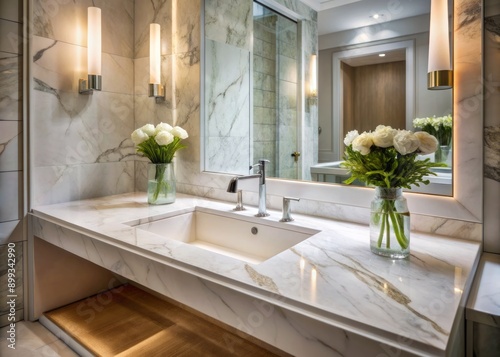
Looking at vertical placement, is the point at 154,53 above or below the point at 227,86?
above

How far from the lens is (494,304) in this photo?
0.79 meters

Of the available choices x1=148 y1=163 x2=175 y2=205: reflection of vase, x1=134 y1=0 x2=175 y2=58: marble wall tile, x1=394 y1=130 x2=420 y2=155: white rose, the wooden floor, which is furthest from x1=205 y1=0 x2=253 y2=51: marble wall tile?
the wooden floor

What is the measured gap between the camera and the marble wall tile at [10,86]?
1496 mm

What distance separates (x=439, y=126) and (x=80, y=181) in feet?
5.64

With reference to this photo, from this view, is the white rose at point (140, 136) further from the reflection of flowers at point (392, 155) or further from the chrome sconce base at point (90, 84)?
the reflection of flowers at point (392, 155)

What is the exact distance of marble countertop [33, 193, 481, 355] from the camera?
2.03 feet

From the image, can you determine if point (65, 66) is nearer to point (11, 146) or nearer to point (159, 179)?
point (11, 146)

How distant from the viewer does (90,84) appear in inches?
65.9

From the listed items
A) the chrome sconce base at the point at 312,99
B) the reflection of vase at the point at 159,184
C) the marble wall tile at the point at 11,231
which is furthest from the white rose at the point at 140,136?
the chrome sconce base at the point at 312,99

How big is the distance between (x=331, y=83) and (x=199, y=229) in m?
0.88

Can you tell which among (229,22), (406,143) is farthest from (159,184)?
(406,143)

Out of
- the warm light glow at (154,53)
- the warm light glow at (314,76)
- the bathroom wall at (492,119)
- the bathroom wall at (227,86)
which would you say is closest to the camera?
the bathroom wall at (492,119)

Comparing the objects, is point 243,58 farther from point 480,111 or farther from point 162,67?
point 480,111

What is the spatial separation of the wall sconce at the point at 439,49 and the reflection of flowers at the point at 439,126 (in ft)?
0.34
